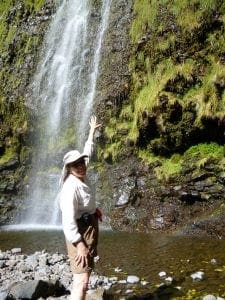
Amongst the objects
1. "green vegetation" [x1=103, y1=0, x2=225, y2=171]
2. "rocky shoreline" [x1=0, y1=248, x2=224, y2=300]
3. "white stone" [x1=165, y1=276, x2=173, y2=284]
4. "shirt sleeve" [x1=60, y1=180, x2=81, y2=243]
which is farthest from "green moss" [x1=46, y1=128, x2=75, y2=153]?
"shirt sleeve" [x1=60, y1=180, x2=81, y2=243]

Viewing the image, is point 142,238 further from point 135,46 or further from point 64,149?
point 135,46

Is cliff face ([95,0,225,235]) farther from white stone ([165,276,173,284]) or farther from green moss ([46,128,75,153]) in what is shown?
white stone ([165,276,173,284])

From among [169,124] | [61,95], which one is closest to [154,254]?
[169,124]

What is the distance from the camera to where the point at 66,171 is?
21.2ft

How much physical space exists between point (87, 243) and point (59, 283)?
2.49 m

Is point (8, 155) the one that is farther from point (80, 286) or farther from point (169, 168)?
point (80, 286)

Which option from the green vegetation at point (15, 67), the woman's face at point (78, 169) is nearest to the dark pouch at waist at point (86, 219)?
the woman's face at point (78, 169)

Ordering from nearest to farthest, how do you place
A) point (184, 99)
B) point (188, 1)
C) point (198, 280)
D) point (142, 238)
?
point (198, 280) < point (142, 238) < point (184, 99) < point (188, 1)

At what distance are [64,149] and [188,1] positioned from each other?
766 cm

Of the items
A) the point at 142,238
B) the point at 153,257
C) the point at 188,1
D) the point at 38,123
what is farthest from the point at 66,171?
the point at 38,123

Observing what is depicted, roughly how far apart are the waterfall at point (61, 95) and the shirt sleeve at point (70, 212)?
12487 millimetres

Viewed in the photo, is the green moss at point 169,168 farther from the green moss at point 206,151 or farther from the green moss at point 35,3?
the green moss at point 35,3

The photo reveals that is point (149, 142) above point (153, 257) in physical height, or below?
above

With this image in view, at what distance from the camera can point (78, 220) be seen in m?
6.36
